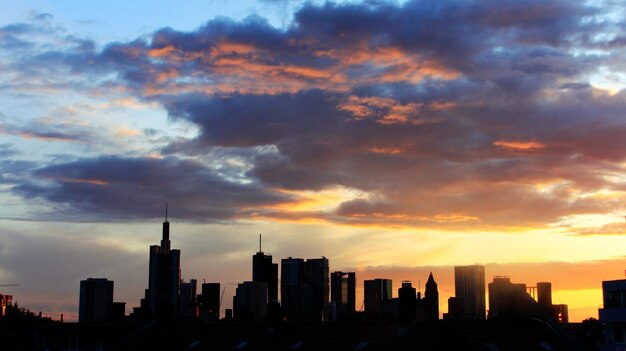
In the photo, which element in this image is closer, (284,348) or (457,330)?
(457,330)

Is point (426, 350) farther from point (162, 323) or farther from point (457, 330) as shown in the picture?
point (162, 323)

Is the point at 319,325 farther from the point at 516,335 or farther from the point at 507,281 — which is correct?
the point at 507,281

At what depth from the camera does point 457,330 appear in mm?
80500

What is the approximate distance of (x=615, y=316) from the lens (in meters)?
104

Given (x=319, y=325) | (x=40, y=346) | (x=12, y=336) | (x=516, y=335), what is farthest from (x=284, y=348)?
(x=12, y=336)

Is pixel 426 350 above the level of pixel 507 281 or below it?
below

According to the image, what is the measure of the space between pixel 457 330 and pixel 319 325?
15.0 meters

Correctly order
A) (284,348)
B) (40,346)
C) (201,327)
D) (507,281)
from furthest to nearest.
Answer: (507,281) → (40,346) → (201,327) → (284,348)

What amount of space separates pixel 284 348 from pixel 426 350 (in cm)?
1434

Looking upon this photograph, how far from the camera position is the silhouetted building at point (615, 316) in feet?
338

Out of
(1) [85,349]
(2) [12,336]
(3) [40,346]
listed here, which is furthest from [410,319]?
(2) [12,336]

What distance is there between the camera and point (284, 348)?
86.8 m

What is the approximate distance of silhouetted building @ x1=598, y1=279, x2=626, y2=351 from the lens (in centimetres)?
10294

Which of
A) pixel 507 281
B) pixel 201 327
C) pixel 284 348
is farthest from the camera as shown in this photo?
pixel 507 281
